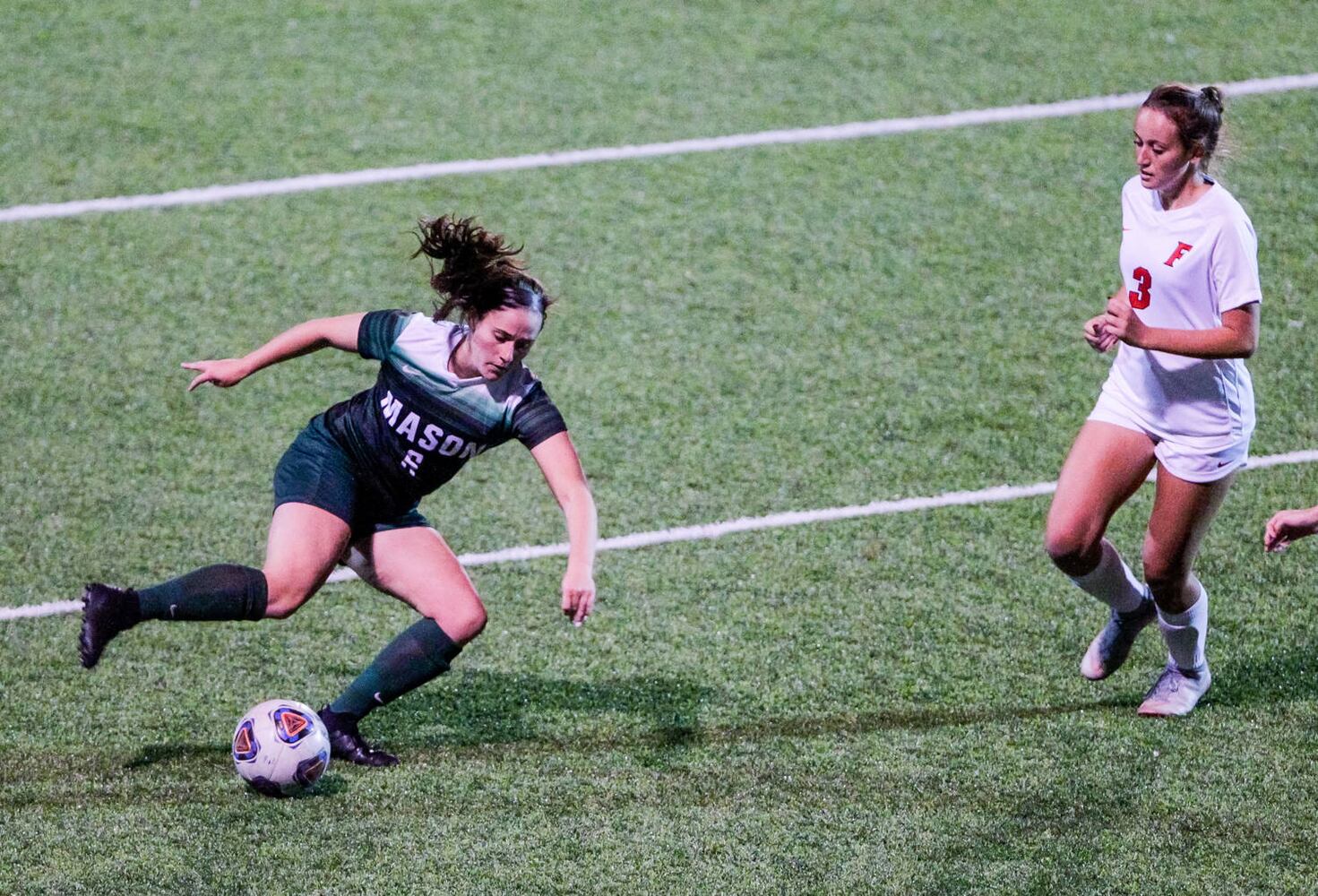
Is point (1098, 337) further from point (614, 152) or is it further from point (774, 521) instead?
point (614, 152)

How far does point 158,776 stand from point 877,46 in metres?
6.89

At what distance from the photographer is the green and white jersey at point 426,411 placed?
5230 mm

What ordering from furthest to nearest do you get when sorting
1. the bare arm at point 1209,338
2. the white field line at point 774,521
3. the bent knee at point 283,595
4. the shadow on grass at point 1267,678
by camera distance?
the white field line at point 774,521
the shadow on grass at point 1267,678
the bent knee at point 283,595
the bare arm at point 1209,338

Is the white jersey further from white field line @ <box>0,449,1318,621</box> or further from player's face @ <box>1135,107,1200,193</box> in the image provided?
white field line @ <box>0,449,1318,621</box>

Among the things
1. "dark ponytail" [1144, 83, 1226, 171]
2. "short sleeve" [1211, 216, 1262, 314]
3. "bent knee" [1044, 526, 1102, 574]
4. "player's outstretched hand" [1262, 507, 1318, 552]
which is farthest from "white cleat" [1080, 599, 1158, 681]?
"dark ponytail" [1144, 83, 1226, 171]

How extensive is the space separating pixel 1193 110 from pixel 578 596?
2.34m

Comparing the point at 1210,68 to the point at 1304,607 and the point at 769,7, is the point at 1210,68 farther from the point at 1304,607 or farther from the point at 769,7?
the point at 1304,607

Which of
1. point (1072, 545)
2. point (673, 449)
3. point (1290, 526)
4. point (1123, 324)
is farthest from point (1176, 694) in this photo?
point (673, 449)

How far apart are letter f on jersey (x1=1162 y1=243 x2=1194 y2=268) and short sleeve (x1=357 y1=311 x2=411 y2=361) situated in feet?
7.98

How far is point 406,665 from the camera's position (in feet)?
17.6

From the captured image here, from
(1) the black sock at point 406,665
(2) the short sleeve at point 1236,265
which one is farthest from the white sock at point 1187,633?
(1) the black sock at point 406,665

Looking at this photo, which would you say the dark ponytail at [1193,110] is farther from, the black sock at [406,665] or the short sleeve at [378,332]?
the black sock at [406,665]

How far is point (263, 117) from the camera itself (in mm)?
9797

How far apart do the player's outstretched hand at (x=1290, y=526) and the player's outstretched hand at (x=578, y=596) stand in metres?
2.09
